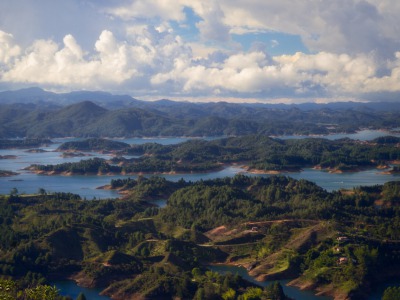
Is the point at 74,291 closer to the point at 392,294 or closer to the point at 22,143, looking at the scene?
the point at 392,294

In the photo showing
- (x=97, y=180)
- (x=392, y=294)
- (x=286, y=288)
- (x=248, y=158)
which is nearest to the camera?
(x=392, y=294)

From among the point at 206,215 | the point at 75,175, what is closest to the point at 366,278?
the point at 206,215

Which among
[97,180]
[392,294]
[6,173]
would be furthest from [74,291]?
[6,173]

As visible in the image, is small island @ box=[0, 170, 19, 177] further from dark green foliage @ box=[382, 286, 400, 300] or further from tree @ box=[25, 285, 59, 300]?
tree @ box=[25, 285, 59, 300]

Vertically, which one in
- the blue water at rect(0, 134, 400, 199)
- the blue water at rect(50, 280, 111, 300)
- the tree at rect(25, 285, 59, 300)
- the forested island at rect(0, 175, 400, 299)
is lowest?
the blue water at rect(50, 280, 111, 300)

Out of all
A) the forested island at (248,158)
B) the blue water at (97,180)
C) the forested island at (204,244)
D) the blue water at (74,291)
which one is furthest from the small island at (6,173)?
the blue water at (74,291)

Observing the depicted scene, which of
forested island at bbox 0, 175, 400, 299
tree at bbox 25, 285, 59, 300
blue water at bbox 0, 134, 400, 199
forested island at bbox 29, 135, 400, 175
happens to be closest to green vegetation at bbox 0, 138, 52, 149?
forested island at bbox 29, 135, 400, 175
